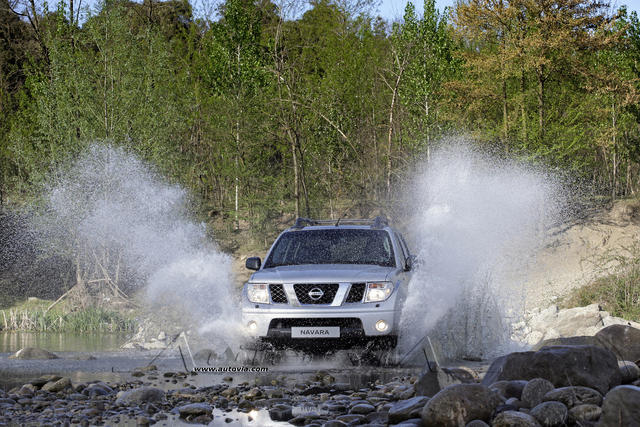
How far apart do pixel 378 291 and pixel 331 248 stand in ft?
5.19

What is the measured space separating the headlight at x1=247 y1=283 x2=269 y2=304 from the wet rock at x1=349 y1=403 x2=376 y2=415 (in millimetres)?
3119

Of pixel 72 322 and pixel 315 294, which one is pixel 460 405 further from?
pixel 72 322

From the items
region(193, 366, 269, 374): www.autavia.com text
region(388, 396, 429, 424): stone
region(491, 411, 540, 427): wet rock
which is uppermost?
region(491, 411, 540, 427): wet rock

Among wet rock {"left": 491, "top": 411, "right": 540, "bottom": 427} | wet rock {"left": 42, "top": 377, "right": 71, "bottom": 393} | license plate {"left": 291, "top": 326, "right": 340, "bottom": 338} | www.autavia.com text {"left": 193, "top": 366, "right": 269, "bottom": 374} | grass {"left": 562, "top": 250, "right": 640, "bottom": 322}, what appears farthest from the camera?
grass {"left": 562, "top": 250, "right": 640, "bottom": 322}

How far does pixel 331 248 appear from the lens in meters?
11.7

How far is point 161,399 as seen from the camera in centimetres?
836

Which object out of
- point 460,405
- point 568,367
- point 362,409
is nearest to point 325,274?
point 362,409

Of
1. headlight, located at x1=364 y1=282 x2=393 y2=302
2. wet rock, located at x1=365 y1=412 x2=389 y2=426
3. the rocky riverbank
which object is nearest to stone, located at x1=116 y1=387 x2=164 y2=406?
the rocky riverbank

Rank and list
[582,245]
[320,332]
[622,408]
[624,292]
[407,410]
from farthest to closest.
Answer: [582,245]
[624,292]
[320,332]
[407,410]
[622,408]

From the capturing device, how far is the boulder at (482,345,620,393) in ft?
24.3

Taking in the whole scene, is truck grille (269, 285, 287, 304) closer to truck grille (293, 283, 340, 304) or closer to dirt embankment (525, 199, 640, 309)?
truck grille (293, 283, 340, 304)

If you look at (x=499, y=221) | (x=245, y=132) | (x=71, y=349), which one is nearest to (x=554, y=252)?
(x=499, y=221)

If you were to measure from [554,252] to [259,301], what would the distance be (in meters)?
20.9

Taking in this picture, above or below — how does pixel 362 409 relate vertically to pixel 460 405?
below
